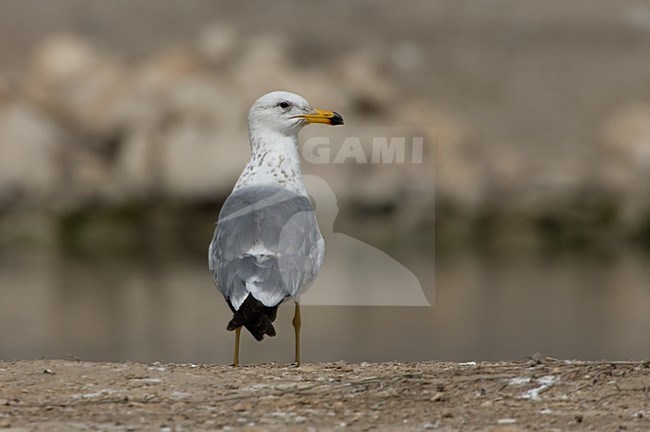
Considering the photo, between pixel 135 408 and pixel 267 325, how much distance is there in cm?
163

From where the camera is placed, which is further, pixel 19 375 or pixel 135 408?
pixel 19 375

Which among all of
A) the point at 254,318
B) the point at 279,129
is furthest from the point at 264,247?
the point at 279,129

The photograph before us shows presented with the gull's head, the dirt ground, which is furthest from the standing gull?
the dirt ground

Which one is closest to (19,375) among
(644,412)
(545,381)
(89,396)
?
(89,396)

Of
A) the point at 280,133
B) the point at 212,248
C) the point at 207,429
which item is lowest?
the point at 207,429

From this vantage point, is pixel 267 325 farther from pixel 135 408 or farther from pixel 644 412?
pixel 644 412

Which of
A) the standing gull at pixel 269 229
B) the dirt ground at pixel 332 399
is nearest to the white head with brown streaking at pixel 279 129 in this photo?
the standing gull at pixel 269 229

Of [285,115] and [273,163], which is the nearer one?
[273,163]

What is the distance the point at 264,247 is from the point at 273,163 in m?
1.42

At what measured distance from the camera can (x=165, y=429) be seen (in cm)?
723

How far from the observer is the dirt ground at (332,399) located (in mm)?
7418

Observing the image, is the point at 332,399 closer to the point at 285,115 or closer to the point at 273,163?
the point at 273,163

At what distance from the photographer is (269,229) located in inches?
387

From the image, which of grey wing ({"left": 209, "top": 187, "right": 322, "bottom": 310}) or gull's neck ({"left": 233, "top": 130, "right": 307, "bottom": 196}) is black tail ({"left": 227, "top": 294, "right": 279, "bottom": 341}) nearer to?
grey wing ({"left": 209, "top": 187, "right": 322, "bottom": 310})
